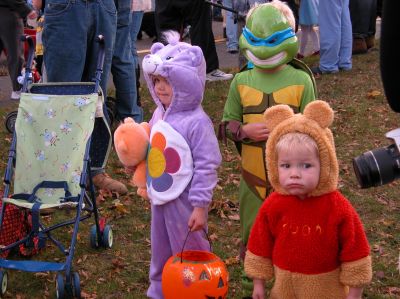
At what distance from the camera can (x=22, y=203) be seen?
A: 4.46 m

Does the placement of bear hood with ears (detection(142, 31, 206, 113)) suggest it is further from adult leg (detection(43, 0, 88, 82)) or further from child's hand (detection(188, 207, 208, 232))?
adult leg (detection(43, 0, 88, 82))

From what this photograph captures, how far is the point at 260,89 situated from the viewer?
153 inches

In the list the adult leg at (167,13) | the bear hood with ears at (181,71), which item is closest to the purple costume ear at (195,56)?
the bear hood with ears at (181,71)

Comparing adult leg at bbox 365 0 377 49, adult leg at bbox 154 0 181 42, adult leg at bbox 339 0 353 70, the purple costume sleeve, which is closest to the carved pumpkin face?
the purple costume sleeve

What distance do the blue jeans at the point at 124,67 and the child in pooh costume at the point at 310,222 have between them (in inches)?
144

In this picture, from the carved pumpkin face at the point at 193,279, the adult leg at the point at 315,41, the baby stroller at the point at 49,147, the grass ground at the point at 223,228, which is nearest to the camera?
the carved pumpkin face at the point at 193,279

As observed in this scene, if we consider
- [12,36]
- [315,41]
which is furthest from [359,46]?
[12,36]

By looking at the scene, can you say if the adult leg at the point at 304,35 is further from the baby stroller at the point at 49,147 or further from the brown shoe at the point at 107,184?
the baby stroller at the point at 49,147

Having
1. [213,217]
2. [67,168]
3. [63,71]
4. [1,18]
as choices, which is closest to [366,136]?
[213,217]

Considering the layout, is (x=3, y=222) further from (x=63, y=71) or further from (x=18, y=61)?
(x=18, y=61)

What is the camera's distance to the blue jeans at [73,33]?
5594 millimetres

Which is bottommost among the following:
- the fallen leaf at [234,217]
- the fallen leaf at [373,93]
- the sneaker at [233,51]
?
the fallen leaf at [234,217]

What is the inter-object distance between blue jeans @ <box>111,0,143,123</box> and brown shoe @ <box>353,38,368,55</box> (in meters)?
5.61

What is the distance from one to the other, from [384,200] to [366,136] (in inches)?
66.4
